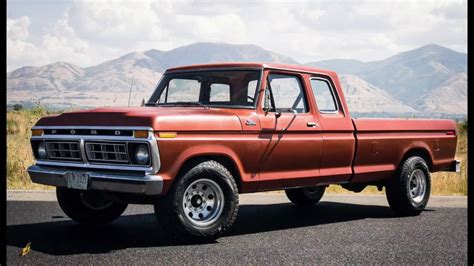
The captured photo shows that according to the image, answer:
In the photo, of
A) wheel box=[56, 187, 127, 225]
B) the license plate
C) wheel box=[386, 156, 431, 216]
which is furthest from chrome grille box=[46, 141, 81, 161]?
wheel box=[386, 156, 431, 216]

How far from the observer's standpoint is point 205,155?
309 inches

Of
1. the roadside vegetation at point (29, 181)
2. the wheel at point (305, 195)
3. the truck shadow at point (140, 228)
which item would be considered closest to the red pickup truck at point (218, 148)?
the truck shadow at point (140, 228)

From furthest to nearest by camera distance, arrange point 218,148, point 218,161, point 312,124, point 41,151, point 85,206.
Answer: point 312,124 < point 85,206 < point 41,151 < point 218,161 < point 218,148

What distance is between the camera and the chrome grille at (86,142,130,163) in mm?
7590

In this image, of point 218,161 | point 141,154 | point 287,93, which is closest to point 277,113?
point 287,93

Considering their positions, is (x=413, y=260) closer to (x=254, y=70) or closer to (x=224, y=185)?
(x=224, y=185)

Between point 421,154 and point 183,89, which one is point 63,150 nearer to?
point 183,89

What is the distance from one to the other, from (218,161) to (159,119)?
1.06 m

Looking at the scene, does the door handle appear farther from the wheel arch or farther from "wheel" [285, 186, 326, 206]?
"wheel" [285, 186, 326, 206]

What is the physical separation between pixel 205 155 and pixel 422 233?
2963 mm

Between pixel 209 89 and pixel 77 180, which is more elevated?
pixel 209 89

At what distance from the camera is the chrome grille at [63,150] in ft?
26.4

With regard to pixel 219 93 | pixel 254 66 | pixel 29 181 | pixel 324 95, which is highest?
pixel 254 66

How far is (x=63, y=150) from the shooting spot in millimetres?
8195
